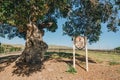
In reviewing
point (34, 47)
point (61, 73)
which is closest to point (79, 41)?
point (61, 73)

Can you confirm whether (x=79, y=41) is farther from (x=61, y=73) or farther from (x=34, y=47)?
(x=34, y=47)

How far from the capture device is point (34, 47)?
2612cm

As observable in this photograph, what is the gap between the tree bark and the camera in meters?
25.9

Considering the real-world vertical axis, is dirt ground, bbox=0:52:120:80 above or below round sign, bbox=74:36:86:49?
below

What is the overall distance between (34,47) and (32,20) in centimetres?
321

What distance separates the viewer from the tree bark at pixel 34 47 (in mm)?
25938

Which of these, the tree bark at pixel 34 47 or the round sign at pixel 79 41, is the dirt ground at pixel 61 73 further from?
the round sign at pixel 79 41

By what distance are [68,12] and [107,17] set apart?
9.53 ft

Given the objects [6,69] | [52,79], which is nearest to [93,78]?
[52,79]

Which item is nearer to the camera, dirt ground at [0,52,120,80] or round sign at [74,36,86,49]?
dirt ground at [0,52,120,80]

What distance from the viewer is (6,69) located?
82.6 feet

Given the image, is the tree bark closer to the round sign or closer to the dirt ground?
the dirt ground

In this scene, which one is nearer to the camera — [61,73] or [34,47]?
[61,73]

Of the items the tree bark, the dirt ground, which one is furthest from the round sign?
the tree bark
